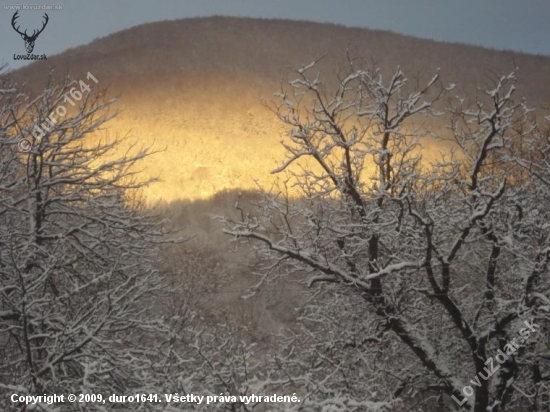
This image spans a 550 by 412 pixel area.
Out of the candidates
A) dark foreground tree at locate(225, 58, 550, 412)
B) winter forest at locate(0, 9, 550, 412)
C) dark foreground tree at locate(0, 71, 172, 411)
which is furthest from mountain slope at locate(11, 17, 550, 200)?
dark foreground tree at locate(225, 58, 550, 412)

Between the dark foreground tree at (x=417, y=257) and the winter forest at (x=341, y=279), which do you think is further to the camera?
the dark foreground tree at (x=417, y=257)

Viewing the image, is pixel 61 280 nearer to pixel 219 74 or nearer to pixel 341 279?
pixel 341 279

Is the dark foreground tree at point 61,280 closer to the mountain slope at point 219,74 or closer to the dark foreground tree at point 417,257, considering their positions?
the dark foreground tree at point 417,257

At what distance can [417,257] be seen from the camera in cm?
625

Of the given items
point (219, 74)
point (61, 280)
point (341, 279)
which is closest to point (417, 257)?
point (341, 279)

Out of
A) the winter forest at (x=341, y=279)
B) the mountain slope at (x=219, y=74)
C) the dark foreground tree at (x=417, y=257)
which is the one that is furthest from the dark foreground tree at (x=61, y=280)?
the mountain slope at (x=219, y=74)

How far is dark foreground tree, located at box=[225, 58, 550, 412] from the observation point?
579cm

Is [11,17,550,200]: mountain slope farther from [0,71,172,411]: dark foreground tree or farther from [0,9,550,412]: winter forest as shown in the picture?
[0,9,550,412]: winter forest

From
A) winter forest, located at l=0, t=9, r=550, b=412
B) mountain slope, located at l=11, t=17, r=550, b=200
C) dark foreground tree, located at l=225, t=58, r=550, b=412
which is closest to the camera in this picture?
winter forest, located at l=0, t=9, r=550, b=412

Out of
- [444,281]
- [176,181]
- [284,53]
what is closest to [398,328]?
[444,281]

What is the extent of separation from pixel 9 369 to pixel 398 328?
431 centimetres

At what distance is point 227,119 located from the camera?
830 inches

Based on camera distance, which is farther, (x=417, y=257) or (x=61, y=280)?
(x=61, y=280)

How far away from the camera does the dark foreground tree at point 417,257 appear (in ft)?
19.0
